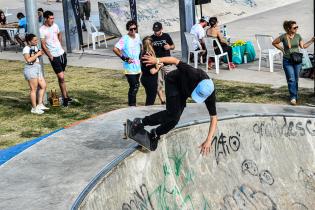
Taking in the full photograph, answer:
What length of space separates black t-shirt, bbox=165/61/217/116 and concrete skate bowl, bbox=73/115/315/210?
29.5 inches

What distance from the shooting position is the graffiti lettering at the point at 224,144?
322 inches

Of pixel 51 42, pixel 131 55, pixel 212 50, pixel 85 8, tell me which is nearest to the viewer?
pixel 131 55

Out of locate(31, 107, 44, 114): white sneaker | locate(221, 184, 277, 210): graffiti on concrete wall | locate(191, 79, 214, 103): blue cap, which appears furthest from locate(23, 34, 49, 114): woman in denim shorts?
locate(191, 79, 214, 103): blue cap

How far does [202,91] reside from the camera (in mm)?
6992

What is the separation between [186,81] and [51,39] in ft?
19.2

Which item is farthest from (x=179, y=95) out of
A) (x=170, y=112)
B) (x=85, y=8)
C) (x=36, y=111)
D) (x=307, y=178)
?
(x=85, y=8)

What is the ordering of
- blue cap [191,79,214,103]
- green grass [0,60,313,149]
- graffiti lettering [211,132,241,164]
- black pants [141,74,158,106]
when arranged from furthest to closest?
green grass [0,60,313,149], black pants [141,74,158,106], graffiti lettering [211,132,241,164], blue cap [191,79,214,103]

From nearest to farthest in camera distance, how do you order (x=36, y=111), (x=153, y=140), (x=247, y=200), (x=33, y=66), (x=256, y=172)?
(x=153, y=140) → (x=247, y=200) → (x=256, y=172) → (x=33, y=66) → (x=36, y=111)

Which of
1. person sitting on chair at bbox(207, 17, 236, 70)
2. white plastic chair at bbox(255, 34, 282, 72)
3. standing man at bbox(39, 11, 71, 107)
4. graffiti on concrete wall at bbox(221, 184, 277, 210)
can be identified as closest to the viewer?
graffiti on concrete wall at bbox(221, 184, 277, 210)

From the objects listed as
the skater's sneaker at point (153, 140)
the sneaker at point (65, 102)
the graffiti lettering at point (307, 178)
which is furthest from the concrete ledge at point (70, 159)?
the sneaker at point (65, 102)

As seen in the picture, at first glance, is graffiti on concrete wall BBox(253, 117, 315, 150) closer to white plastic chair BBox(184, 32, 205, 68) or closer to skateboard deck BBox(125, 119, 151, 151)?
skateboard deck BBox(125, 119, 151, 151)

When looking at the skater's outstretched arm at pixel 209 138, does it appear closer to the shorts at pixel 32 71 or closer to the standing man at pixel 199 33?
the shorts at pixel 32 71

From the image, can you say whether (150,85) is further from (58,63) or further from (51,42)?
(51,42)

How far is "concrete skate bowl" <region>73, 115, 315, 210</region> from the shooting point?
7.20m
